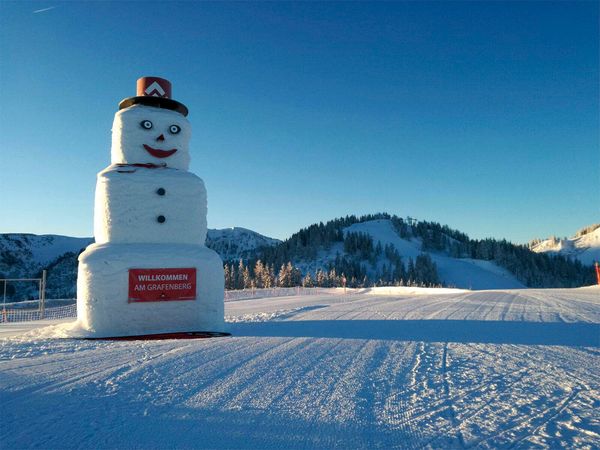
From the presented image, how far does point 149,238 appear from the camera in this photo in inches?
357

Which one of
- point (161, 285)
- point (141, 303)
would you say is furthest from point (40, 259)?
point (161, 285)

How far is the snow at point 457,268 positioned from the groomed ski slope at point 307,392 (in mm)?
81806

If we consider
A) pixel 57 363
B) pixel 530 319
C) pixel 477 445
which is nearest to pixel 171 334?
pixel 57 363

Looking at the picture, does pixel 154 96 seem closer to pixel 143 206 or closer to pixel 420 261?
pixel 143 206

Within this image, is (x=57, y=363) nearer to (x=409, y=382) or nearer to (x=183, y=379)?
(x=183, y=379)

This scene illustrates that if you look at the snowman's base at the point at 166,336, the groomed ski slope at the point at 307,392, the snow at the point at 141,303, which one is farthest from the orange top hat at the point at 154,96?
the groomed ski slope at the point at 307,392

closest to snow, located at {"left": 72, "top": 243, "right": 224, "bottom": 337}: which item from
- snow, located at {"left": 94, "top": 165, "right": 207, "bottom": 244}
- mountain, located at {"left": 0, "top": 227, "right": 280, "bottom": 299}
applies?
snow, located at {"left": 94, "top": 165, "right": 207, "bottom": 244}

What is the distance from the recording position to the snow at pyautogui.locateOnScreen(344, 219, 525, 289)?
9556 cm

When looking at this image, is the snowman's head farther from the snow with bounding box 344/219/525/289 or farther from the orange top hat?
the snow with bounding box 344/219/525/289

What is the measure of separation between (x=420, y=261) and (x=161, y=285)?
98.9 metres

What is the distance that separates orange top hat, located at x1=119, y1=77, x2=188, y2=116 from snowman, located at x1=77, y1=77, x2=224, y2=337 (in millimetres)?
27

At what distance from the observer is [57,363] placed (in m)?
5.16

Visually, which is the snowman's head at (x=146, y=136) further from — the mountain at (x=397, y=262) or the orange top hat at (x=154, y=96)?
the mountain at (x=397, y=262)

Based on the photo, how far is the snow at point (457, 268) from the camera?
314ft
